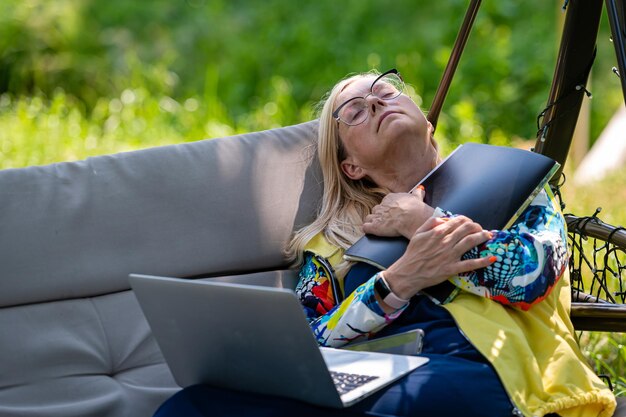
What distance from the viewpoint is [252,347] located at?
1.94m

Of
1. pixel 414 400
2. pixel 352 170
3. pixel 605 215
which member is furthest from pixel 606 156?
pixel 414 400

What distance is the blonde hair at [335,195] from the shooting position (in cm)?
263

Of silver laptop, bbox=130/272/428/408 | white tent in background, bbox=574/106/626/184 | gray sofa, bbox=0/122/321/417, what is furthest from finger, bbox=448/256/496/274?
white tent in background, bbox=574/106/626/184

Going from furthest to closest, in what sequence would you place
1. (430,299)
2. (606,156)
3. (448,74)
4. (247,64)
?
(247,64)
(606,156)
(448,74)
(430,299)

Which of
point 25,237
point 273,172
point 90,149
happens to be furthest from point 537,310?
point 90,149

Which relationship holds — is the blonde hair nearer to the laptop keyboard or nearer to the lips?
the lips

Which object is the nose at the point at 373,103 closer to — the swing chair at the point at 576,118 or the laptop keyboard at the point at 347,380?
the swing chair at the point at 576,118

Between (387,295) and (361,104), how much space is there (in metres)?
0.62

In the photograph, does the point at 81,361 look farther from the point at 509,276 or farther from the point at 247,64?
the point at 247,64

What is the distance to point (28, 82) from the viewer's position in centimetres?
766

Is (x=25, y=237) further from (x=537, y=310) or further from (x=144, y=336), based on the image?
(x=537, y=310)

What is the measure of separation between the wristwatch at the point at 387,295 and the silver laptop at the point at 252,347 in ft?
0.54

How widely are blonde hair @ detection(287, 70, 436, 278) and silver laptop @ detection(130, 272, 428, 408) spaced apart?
56 cm

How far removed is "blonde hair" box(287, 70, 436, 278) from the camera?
8.64 feet
